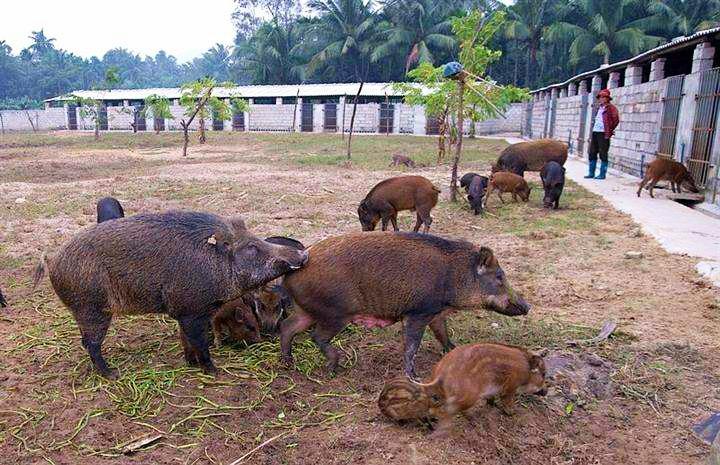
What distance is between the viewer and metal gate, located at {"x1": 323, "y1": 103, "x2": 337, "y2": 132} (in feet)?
130

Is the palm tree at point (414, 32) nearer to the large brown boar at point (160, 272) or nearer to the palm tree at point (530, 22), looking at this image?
the palm tree at point (530, 22)

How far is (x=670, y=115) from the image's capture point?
12.4 m

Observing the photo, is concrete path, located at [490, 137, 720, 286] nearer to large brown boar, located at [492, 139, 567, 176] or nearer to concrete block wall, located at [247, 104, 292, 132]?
large brown boar, located at [492, 139, 567, 176]

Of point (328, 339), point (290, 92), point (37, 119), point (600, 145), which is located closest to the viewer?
point (328, 339)

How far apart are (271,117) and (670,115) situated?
33.0 m

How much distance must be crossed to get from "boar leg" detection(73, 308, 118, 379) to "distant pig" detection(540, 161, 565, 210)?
26.2 ft

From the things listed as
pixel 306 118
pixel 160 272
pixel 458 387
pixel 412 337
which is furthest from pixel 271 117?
pixel 458 387

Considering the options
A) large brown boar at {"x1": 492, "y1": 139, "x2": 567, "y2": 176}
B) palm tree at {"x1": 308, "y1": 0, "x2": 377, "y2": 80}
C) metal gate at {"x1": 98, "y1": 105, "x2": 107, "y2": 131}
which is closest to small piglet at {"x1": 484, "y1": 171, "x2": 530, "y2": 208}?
large brown boar at {"x1": 492, "y1": 139, "x2": 567, "y2": 176}

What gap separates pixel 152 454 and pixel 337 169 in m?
13.5

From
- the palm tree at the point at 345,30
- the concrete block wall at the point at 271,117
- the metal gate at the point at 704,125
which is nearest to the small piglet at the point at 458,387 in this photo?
the metal gate at the point at 704,125

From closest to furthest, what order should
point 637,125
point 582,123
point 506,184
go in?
1. point 506,184
2. point 637,125
3. point 582,123

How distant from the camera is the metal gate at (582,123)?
2033cm

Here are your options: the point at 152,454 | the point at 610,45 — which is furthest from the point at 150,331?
the point at 610,45

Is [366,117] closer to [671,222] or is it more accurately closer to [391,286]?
[671,222]
